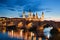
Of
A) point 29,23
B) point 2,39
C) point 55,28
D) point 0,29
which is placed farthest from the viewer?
point 0,29

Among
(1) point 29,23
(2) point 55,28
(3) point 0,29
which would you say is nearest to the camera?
(2) point 55,28

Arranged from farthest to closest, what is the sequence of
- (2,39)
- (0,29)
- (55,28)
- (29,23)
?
(0,29) → (29,23) → (55,28) → (2,39)

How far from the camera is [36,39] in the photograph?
19.4 feet

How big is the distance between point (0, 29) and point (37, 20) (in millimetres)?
1850

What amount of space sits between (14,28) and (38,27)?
1.66m

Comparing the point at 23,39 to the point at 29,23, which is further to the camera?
the point at 29,23

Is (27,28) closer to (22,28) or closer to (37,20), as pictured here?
(22,28)

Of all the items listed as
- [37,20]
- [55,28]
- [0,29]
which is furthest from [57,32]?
[0,29]

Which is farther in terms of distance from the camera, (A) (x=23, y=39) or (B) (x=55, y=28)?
(B) (x=55, y=28)

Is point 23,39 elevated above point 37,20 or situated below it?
below

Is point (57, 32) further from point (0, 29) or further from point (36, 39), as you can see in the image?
point (0, 29)

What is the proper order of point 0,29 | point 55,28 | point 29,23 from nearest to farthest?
point 55,28 → point 29,23 → point 0,29

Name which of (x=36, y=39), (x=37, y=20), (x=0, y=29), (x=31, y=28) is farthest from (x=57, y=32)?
(x=0, y=29)

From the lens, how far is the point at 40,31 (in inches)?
316
